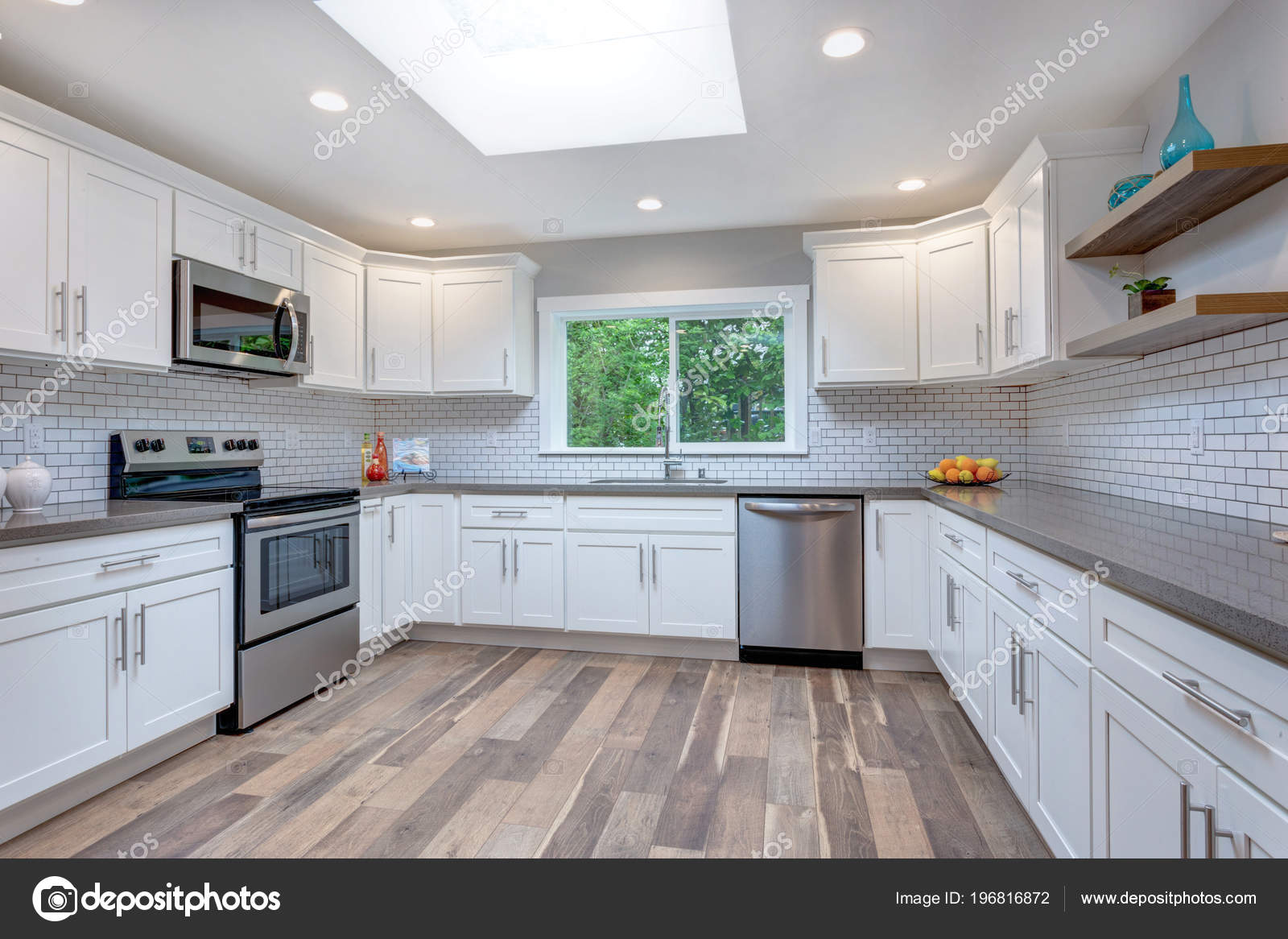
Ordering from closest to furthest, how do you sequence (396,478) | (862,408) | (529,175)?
(529,175) → (862,408) → (396,478)

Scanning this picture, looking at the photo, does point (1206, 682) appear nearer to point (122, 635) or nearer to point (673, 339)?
point (122, 635)

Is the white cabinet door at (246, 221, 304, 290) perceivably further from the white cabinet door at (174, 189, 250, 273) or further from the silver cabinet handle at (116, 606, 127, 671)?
the silver cabinet handle at (116, 606, 127, 671)

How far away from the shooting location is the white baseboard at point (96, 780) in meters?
1.92

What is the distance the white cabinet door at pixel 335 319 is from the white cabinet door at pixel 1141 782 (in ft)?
11.6

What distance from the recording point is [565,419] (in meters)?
4.38

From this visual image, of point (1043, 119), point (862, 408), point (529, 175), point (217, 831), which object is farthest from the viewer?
point (862, 408)

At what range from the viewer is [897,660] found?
3.40 metres

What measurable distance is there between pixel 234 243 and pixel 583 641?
259cm

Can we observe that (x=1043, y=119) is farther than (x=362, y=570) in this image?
No

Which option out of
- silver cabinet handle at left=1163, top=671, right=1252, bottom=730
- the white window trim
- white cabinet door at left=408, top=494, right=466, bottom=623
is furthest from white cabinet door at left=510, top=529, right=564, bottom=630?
silver cabinet handle at left=1163, top=671, right=1252, bottom=730

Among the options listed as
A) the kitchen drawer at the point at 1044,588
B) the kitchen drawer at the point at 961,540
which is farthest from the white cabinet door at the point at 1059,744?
the kitchen drawer at the point at 961,540
